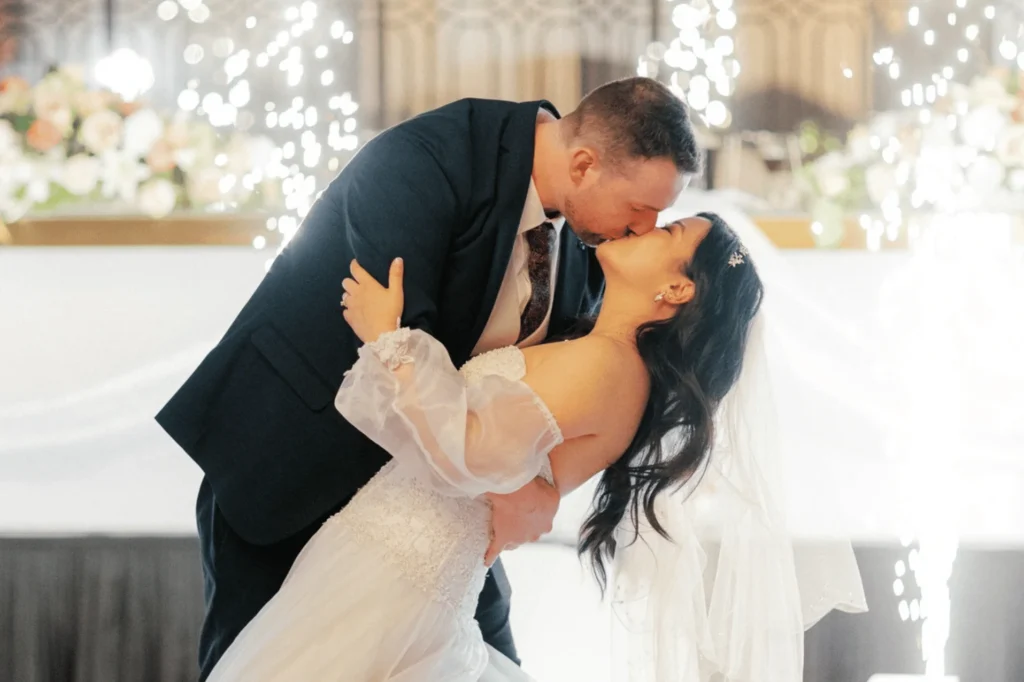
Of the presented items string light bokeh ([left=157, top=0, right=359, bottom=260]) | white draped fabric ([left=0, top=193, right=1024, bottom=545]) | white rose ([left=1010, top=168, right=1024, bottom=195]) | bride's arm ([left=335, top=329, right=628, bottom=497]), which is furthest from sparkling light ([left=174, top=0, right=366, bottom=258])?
white rose ([left=1010, top=168, right=1024, bottom=195])

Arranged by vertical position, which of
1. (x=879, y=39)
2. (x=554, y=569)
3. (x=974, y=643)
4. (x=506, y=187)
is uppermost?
(x=879, y=39)

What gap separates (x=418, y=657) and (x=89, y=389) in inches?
61.1

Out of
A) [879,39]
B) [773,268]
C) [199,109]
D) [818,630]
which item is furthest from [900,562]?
[199,109]

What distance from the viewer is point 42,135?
2.65 m

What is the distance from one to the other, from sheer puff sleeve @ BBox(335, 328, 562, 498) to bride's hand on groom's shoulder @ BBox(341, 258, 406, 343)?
28mm

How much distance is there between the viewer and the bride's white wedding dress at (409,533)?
4.82 ft

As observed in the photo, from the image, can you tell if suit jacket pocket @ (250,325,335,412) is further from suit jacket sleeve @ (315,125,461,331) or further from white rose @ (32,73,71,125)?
white rose @ (32,73,71,125)

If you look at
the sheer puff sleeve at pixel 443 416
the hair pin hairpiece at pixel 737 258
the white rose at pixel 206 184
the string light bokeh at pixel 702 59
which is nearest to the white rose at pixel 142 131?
the white rose at pixel 206 184

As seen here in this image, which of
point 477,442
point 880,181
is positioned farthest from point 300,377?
point 880,181

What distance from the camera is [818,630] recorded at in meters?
2.71

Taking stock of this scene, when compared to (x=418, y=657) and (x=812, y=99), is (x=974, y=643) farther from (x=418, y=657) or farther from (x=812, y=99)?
(x=418, y=657)

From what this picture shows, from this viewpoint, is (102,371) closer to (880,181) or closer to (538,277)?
(538,277)

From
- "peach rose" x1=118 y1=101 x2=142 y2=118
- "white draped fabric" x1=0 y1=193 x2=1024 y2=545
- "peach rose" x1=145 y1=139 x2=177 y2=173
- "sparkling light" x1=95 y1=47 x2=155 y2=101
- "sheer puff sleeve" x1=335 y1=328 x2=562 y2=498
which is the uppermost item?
"sparkling light" x1=95 y1=47 x2=155 y2=101

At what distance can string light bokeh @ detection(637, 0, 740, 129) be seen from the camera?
2656 mm
